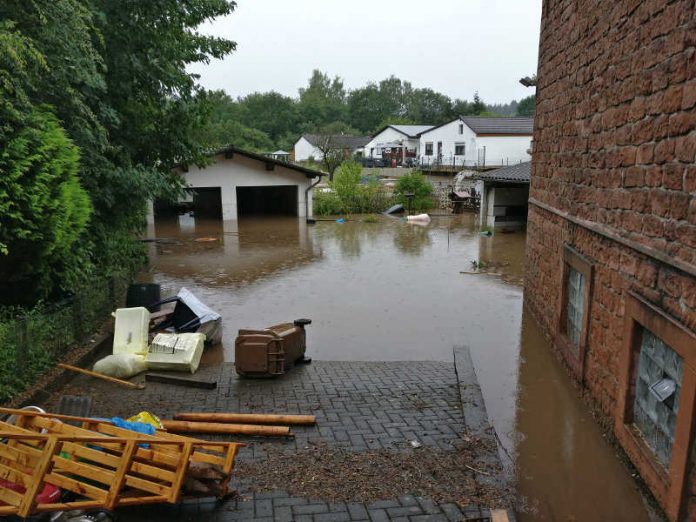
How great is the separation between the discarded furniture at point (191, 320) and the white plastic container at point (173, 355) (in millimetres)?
1151

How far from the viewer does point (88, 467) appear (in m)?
4.15

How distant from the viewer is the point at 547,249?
32.3 ft

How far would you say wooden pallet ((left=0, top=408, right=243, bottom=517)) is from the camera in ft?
13.0

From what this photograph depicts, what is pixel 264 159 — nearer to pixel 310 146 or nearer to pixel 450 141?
pixel 450 141

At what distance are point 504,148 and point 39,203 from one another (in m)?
46.6

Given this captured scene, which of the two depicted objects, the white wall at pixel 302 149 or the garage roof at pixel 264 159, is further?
the white wall at pixel 302 149

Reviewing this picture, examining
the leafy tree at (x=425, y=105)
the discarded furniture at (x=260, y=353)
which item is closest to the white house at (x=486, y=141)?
the leafy tree at (x=425, y=105)

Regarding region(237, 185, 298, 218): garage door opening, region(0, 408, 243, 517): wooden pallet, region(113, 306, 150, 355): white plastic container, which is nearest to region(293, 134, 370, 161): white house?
region(237, 185, 298, 218): garage door opening

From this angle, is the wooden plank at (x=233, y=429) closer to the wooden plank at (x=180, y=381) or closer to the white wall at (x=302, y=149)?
the wooden plank at (x=180, y=381)

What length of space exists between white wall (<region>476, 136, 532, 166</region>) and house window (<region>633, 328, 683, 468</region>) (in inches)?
1756

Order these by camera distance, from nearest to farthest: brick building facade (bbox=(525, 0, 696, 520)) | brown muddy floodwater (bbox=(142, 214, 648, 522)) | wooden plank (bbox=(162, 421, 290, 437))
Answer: brick building facade (bbox=(525, 0, 696, 520)), brown muddy floodwater (bbox=(142, 214, 648, 522)), wooden plank (bbox=(162, 421, 290, 437))

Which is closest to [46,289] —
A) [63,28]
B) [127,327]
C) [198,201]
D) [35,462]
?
[127,327]

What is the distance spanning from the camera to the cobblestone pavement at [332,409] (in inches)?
183

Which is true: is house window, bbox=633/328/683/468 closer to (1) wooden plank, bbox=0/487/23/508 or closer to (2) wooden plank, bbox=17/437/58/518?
(2) wooden plank, bbox=17/437/58/518
